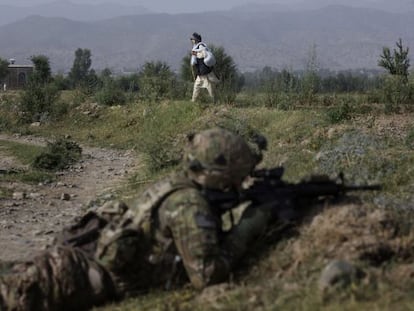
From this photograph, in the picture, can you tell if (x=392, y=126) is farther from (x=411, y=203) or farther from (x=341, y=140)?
(x=411, y=203)

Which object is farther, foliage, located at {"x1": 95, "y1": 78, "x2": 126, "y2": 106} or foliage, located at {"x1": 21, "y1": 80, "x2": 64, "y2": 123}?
foliage, located at {"x1": 21, "y1": 80, "x2": 64, "y2": 123}

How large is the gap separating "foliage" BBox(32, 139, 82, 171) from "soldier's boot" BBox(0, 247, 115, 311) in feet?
30.2

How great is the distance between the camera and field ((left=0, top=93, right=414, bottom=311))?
167 inches

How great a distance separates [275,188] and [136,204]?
3.45ft

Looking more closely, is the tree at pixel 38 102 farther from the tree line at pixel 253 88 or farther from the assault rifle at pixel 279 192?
the assault rifle at pixel 279 192

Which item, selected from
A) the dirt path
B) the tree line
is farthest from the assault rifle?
the tree line

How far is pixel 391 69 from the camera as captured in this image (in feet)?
57.6

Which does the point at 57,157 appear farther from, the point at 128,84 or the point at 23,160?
the point at 128,84

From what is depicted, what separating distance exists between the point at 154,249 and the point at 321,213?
129cm

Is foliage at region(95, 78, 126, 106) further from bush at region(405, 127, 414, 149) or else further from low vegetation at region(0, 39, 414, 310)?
bush at region(405, 127, 414, 149)

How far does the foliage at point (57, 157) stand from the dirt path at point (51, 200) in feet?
0.75

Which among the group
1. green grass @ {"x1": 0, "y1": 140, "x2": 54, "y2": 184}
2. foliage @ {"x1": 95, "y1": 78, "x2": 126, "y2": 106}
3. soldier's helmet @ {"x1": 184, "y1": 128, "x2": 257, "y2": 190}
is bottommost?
green grass @ {"x1": 0, "y1": 140, "x2": 54, "y2": 184}

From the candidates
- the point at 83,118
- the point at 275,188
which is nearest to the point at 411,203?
the point at 275,188

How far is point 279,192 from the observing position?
16.5 ft
